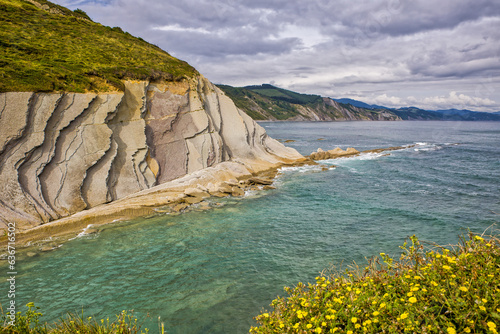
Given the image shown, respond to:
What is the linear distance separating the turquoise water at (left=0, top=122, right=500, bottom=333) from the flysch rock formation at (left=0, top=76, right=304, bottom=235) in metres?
5.07

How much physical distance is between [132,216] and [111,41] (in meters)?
25.5

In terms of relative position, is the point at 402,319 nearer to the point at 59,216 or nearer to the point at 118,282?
the point at 118,282

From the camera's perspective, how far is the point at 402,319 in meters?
4.92

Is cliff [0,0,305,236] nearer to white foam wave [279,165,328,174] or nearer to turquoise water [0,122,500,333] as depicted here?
white foam wave [279,165,328,174]

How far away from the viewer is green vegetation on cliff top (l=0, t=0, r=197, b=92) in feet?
73.2

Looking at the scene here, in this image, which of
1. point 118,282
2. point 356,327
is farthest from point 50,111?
point 356,327

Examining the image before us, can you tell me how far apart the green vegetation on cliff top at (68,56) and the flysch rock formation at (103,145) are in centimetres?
121

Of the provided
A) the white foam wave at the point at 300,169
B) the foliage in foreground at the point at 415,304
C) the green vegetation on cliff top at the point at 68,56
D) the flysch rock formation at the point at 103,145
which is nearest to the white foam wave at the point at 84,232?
the flysch rock formation at the point at 103,145

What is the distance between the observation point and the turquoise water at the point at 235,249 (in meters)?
11.8

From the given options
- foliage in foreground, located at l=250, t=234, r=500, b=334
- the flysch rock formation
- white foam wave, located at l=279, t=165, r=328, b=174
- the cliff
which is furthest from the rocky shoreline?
foliage in foreground, located at l=250, t=234, r=500, b=334

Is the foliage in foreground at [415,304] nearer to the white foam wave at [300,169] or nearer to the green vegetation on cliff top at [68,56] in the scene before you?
the green vegetation on cliff top at [68,56]

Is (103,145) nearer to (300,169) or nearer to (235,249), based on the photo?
(235,249)

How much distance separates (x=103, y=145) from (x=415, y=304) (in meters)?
25.1

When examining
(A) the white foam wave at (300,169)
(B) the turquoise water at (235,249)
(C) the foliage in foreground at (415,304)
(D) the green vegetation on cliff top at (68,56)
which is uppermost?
(D) the green vegetation on cliff top at (68,56)
